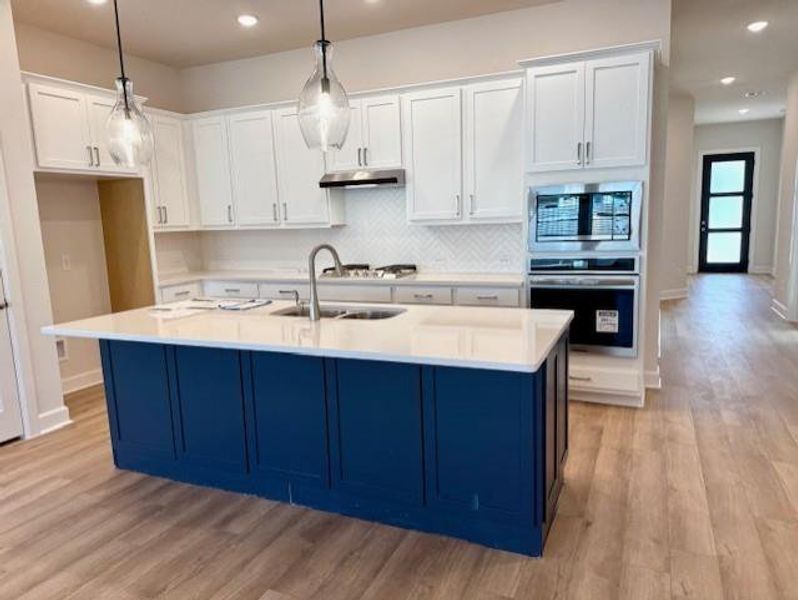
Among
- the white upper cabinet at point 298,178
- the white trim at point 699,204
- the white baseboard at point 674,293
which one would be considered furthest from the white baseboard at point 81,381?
the white trim at point 699,204

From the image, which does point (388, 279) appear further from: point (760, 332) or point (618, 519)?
point (760, 332)

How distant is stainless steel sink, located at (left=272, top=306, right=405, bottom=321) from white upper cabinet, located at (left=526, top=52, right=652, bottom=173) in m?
1.67

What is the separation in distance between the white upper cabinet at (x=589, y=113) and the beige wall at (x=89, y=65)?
371 centimetres

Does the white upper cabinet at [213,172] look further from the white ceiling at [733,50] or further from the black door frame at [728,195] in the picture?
the black door frame at [728,195]

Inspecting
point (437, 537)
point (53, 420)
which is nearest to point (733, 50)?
point (437, 537)

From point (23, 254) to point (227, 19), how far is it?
2.33 metres

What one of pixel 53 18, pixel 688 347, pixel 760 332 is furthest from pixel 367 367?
pixel 760 332

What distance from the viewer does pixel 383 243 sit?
5.12m

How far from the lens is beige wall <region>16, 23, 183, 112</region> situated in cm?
432

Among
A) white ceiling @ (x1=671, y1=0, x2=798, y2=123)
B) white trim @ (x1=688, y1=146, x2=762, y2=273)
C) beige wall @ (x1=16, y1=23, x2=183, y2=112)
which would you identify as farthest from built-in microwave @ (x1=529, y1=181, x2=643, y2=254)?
white trim @ (x1=688, y1=146, x2=762, y2=273)

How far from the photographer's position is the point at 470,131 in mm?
4297

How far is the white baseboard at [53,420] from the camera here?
12.5 ft

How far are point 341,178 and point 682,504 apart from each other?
11.2 ft

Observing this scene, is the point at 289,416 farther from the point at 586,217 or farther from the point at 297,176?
the point at 297,176
